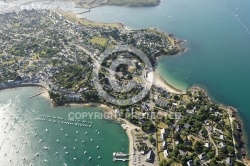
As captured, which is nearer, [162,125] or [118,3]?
[162,125]

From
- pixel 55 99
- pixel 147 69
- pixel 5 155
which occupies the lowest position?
pixel 5 155

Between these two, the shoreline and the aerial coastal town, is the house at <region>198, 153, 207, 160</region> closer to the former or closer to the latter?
the aerial coastal town

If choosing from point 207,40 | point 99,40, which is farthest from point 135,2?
point 207,40

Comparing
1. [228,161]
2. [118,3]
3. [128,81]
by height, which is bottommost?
[228,161]

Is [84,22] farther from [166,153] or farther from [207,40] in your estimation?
[166,153]

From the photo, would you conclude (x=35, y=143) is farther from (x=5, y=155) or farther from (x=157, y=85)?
(x=157, y=85)

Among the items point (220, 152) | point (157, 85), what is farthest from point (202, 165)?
point (157, 85)
